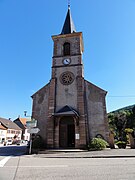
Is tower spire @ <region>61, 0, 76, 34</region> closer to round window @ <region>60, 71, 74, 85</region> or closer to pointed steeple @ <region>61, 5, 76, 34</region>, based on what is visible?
pointed steeple @ <region>61, 5, 76, 34</region>

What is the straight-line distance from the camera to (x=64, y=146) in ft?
55.0

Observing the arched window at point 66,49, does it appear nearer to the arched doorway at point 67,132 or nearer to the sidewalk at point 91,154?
the arched doorway at point 67,132

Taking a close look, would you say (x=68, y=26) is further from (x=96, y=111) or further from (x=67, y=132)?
(x=67, y=132)

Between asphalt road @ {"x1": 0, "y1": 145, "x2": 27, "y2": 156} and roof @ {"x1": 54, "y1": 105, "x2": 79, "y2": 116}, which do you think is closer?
asphalt road @ {"x1": 0, "y1": 145, "x2": 27, "y2": 156}

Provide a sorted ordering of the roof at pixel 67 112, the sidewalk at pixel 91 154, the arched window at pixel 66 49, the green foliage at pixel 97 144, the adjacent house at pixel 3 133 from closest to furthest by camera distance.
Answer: the sidewalk at pixel 91 154 < the green foliage at pixel 97 144 < the roof at pixel 67 112 < the arched window at pixel 66 49 < the adjacent house at pixel 3 133

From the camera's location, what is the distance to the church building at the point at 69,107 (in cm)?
1642

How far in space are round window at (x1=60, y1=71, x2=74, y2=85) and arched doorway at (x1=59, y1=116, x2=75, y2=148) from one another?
4449mm

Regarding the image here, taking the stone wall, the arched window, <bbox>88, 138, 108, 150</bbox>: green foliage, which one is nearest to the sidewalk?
<bbox>88, 138, 108, 150</bbox>: green foliage

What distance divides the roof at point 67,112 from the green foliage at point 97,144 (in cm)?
332

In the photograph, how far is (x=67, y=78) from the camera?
62.4 feet

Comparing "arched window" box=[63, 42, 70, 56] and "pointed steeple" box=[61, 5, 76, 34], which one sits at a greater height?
"pointed steeple" box=[61, 5, 76, 34]

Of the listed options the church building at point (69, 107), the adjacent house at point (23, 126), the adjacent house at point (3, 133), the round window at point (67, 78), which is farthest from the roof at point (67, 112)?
the adjacent house at point (23, 126)

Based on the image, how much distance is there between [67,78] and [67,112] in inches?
192

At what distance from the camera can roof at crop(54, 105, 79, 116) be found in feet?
52.2
